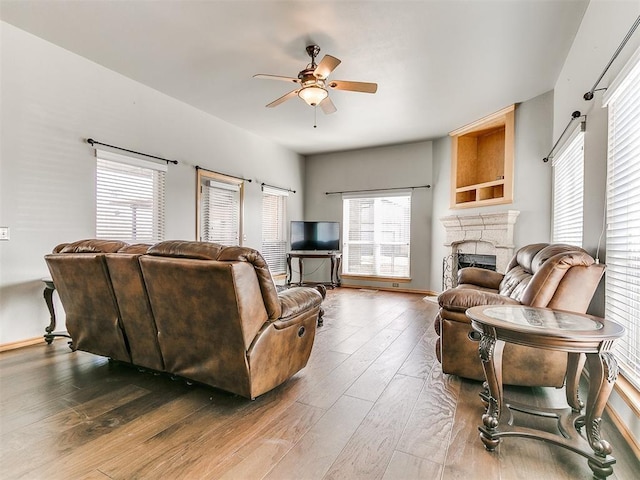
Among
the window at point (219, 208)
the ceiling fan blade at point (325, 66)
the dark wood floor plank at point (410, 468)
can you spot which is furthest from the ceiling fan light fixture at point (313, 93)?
the dark wood floor plank at point (410, 468)

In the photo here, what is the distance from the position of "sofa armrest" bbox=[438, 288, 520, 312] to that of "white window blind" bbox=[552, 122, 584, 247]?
150 cm

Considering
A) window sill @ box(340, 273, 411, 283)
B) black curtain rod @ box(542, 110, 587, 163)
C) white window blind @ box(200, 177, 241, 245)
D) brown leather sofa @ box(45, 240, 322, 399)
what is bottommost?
window sill @ box(340, 273, 411, 283)

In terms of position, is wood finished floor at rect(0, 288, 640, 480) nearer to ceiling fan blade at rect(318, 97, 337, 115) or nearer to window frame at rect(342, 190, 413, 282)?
ceiling fan blade at rect(318, 97, 337, 115)

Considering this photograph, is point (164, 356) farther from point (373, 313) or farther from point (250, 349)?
point (373, 313)

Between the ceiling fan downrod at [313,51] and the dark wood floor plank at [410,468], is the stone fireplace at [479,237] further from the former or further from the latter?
the dark wood floor plank at [410,468]

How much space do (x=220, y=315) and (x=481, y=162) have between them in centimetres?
541

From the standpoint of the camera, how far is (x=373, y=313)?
4.53 meters

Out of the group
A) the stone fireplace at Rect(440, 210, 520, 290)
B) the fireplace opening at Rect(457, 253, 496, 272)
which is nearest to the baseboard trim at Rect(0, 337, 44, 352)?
the stone fireplace at Rect(440, 210, 520, 290)

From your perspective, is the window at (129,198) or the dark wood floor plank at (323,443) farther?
the window at (129,198)

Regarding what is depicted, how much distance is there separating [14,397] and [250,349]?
5.35 ft

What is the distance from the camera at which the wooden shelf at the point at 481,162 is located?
15.9ft

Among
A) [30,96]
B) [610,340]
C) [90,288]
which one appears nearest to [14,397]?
[90,288]

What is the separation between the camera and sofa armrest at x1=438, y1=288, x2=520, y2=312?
2.10 metres

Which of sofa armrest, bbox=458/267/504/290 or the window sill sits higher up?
sofa armrest, bbox=458/267/504/290
